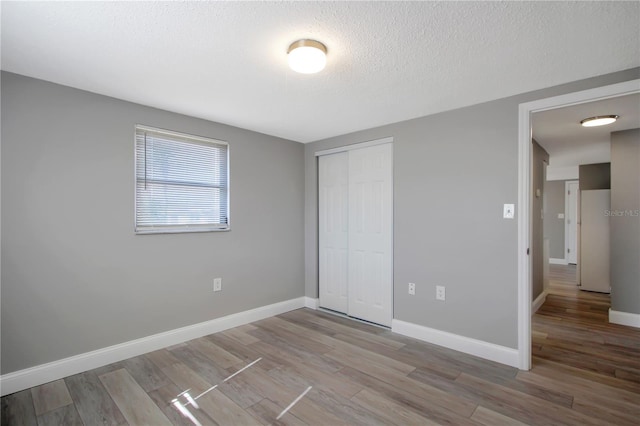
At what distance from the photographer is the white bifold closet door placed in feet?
11.4

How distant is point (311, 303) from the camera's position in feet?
13.8

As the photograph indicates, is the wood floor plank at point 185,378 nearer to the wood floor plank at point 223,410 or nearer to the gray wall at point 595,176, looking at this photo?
the wood floor plank at point 223,410

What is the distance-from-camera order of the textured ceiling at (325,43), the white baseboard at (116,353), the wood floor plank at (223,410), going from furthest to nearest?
the white baseboard at (116,353)
the wood floor plank at (223,410)
the textured ceiling at (325,43)

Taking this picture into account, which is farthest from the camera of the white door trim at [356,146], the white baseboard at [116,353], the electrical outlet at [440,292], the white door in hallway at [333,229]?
the white door in hallway at [333,229]

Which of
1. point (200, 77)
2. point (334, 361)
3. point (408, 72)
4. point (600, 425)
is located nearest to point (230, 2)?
point (200, 77)

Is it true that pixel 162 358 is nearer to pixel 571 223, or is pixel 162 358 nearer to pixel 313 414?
pixel 313 414

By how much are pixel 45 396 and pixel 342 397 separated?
2.08 metres

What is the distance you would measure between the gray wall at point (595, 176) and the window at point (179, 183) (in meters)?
6.54

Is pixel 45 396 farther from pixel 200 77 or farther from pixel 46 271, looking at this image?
pixel 200 77

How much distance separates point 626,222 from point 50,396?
584 centimetres

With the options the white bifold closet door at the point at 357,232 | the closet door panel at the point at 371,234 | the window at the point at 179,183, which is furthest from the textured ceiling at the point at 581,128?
the window at the point at 179,183

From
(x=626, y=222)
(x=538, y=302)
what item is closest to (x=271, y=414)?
(x=538, y=302)

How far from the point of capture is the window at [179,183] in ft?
9.27

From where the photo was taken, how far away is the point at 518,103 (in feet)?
8.34
